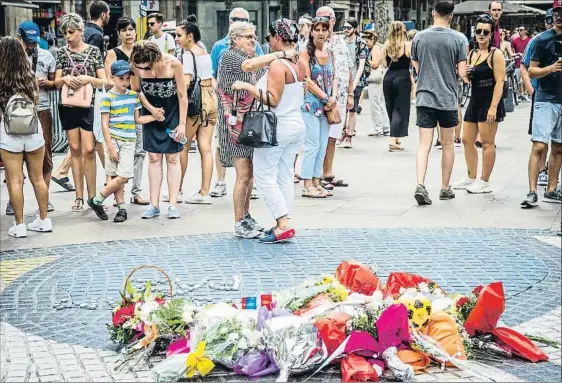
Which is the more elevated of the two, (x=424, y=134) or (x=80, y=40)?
(x=80, y=40)

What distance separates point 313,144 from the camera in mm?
10758

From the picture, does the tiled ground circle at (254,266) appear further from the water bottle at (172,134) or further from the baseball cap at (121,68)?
the baseball cap at (121,68)

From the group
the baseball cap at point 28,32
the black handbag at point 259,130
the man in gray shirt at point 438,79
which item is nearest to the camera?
the black handbag at point 259,130

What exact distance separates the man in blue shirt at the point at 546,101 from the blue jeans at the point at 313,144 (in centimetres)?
217

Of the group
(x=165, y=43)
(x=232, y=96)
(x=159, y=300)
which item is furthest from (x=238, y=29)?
(x=165, y=43)

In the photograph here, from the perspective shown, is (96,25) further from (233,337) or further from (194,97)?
(233,337)

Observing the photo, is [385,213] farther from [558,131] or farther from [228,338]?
[228,338]

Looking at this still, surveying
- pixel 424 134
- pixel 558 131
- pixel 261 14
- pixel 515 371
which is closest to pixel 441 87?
pixel 424 134

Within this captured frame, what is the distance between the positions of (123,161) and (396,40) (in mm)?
5619

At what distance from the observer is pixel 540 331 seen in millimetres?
5980

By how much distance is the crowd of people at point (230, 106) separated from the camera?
8.67 meters

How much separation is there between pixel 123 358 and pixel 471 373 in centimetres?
185

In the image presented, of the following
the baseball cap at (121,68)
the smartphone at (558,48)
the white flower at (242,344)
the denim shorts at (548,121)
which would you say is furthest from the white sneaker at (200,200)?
the white flower at (242,344)

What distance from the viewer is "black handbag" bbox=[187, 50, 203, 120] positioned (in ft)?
34.1
